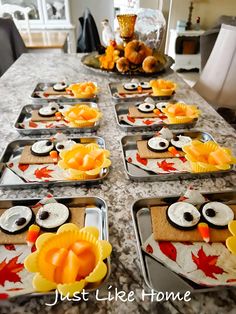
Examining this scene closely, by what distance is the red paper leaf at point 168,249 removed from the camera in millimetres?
454

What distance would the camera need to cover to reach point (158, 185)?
0.62 meters

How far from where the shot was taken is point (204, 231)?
478 millimetres

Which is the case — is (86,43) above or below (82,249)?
below

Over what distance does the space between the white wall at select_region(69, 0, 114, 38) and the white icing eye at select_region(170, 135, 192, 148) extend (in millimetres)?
2791

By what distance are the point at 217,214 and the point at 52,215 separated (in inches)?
12.1

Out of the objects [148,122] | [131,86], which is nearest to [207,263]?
[148,122]

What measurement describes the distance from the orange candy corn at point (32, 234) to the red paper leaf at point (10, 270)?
3 cm

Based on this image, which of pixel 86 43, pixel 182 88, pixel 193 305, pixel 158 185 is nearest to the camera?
pixel 193 305

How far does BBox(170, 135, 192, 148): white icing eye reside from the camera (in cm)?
73

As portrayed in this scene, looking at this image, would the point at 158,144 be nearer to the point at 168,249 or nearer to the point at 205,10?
the point at 168,249

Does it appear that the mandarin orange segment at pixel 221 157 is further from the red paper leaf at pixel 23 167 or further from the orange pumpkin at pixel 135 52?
the orange pumpkin at pixel 135 52

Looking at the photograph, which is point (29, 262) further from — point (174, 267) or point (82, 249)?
point (174, 267)

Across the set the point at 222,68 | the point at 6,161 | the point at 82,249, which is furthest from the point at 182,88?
the point at 82,249

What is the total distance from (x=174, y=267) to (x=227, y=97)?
941mm
